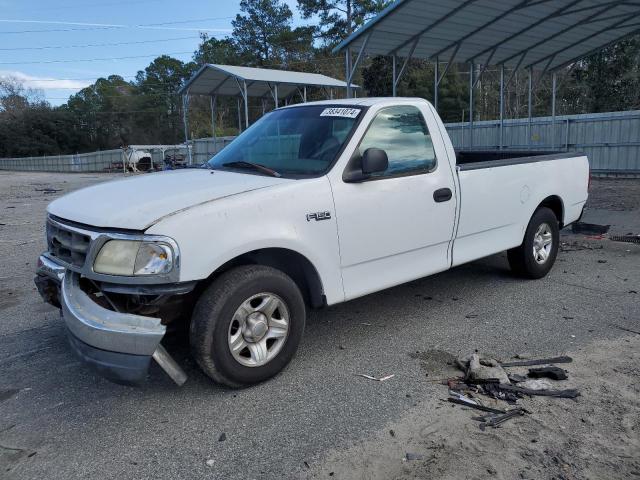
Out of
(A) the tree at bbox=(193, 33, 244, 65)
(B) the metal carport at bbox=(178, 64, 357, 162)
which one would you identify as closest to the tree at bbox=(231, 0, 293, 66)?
(A) the tree at bbox=(193, 33, 244, 65)

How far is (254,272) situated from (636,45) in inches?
1175

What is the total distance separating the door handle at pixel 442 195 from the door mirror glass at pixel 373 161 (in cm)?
81

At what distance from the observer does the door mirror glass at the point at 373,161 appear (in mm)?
3973

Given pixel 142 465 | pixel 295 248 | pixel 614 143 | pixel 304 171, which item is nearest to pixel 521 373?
pixel 295 248

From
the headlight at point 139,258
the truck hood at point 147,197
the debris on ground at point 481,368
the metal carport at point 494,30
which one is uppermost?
the metal carport at point 494,30

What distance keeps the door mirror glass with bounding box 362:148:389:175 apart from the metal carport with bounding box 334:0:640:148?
8.15 metres

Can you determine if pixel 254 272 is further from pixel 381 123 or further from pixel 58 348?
pixel 58 348

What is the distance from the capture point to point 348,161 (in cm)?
411

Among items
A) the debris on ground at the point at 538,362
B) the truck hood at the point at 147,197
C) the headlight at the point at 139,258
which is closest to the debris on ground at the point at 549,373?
the debris on ground at the point at 538,362

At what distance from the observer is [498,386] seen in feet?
11.8

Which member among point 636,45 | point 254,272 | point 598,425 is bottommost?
point 598,425

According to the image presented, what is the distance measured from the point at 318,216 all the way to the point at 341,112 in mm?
1151

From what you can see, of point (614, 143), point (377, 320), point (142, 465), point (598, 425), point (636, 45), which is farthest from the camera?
point (636, 45)

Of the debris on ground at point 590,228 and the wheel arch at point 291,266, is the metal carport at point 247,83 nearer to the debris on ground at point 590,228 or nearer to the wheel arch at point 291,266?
the debris on ground at point 590,228
